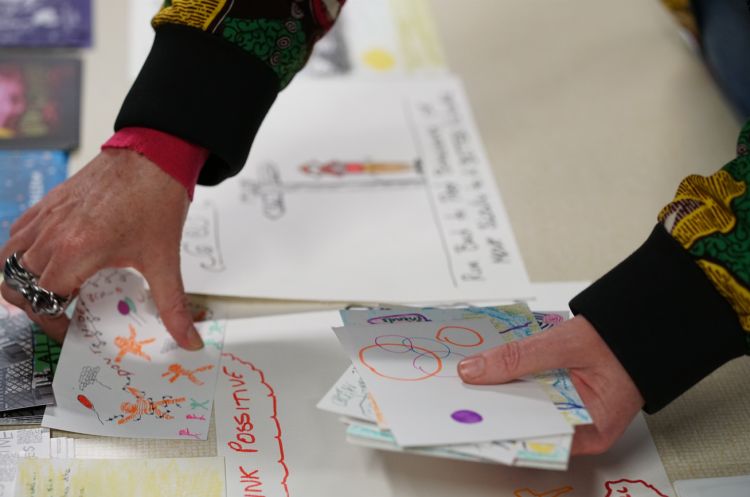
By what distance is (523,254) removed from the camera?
93 cm

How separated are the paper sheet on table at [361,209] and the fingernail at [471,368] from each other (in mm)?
205

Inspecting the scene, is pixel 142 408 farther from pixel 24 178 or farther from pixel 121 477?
pixel 24 178

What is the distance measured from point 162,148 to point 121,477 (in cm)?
26

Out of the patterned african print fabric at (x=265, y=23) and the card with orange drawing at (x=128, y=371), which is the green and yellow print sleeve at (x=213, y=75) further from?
the card with orange drawing at (x=128, y=371)

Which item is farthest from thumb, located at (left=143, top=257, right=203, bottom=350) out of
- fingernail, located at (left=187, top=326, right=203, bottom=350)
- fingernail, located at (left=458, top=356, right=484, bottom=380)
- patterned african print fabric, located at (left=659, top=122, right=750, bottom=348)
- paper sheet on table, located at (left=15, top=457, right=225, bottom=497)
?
patterned african print fabric, located at (left=659, top=122, right=750, bottom=348)

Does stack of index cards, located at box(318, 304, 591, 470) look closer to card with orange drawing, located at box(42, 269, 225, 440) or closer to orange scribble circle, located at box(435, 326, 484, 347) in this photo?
orange scribble circle, located at box(435, 326, 484, 347)

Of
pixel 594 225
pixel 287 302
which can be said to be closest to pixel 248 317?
pixel 287 302

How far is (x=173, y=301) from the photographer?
0.77 metres

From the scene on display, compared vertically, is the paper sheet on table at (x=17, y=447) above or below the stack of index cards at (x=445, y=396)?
below

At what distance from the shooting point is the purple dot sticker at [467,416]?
636 millimetres

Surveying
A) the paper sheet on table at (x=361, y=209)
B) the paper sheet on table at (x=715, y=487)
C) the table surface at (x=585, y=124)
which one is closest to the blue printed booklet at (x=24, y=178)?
the table surface at (x=585, y=124)

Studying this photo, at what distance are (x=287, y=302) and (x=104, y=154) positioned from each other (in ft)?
0.72

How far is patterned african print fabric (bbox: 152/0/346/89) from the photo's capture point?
75cm

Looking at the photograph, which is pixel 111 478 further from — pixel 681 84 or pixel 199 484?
pixel 681 84
